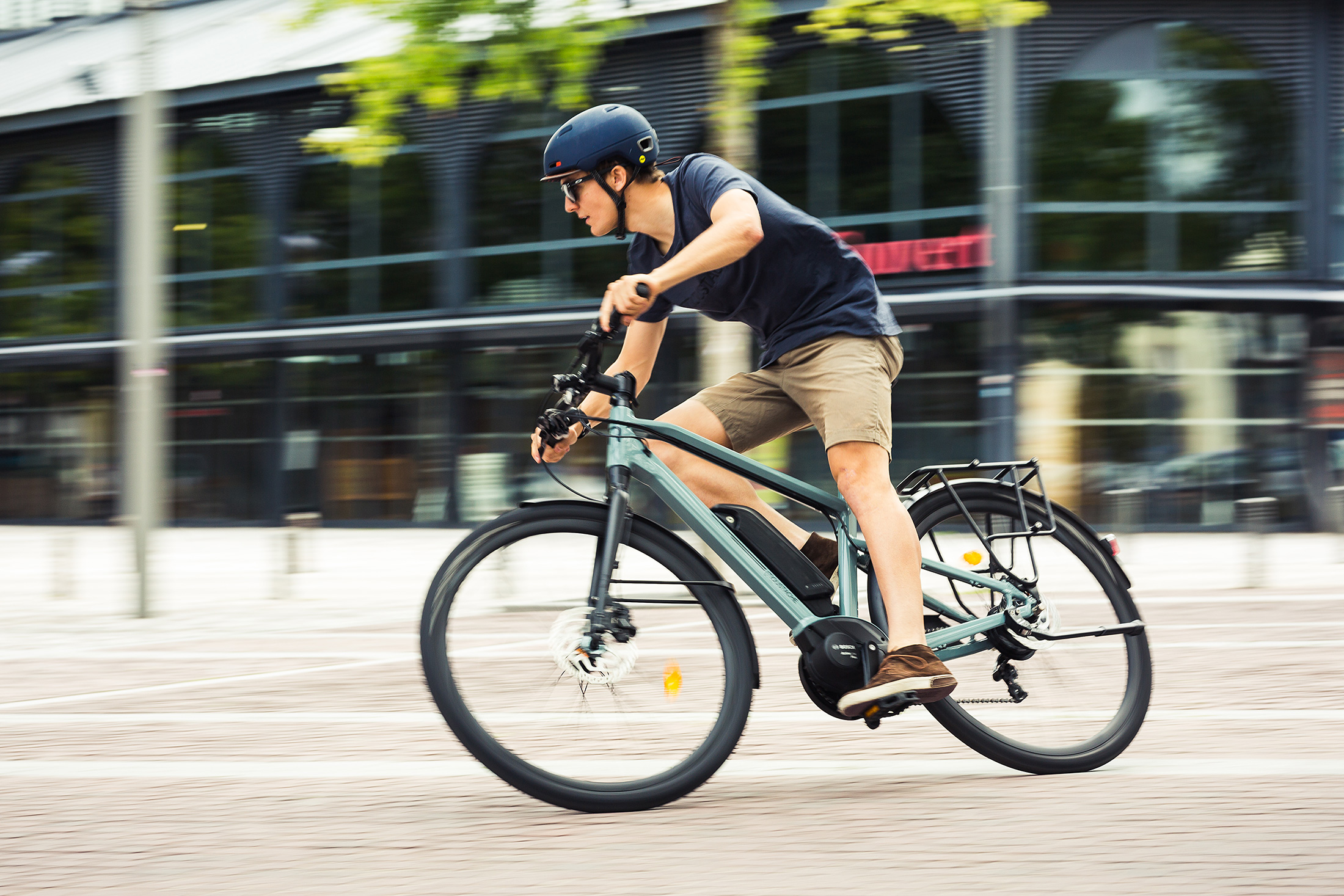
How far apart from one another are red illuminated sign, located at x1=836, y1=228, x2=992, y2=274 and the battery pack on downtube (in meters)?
13.9

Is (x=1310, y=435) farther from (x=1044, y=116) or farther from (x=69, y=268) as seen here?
(x=69, y=268)

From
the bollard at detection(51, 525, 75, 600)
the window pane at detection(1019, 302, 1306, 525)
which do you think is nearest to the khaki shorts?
the bollard at detection(51, 525, 75, 600)

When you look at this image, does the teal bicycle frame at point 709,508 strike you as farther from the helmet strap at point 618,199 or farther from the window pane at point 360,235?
the window pane at point 360,235

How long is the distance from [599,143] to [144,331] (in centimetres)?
706

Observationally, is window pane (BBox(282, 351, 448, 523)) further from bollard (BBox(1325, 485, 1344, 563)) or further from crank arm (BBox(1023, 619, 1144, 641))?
crank arm (BBox(1023, 619, 1144, 641))

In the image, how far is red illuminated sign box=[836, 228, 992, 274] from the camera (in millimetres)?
17359

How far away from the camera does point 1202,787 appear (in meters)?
3.49

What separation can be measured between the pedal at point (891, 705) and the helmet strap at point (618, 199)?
4.32ft

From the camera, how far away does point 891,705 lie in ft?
11.2

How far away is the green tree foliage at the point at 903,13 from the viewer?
9.24 metres

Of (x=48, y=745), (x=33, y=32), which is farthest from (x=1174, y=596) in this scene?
(x=33, y=32)

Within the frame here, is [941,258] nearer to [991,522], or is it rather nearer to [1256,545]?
[1256,545]

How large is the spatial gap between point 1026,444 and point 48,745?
47.3 ft

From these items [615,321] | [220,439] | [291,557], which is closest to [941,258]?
[291,557]
